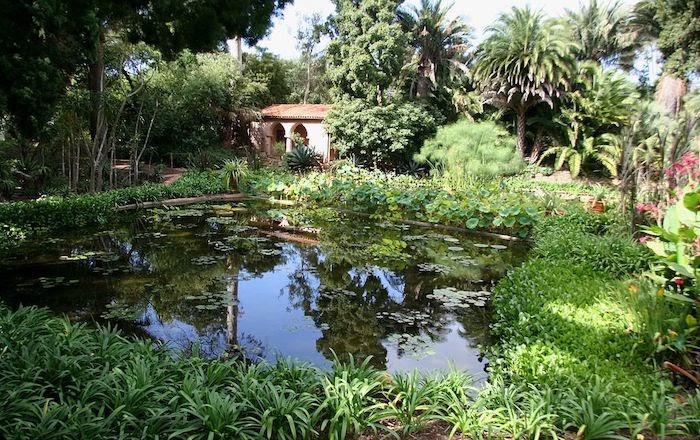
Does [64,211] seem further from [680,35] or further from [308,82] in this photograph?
[308,82]

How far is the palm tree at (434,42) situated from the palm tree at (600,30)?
720cm

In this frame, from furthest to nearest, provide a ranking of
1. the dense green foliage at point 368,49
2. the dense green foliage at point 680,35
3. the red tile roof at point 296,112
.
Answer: the red tile roof at point 296,112 < the dense green foliage at point 368,49 < the dense green foliage at point 680,35

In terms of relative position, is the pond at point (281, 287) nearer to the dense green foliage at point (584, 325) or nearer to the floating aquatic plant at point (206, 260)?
the floating aquatic plant at point (206, 260)

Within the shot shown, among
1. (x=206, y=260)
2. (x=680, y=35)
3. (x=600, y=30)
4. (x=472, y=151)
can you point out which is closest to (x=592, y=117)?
(x=680, y=35)

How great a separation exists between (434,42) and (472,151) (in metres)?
6.63

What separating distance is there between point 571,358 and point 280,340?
2805mm

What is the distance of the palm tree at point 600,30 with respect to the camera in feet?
80.9

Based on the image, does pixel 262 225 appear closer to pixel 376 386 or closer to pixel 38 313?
pixel 38 313

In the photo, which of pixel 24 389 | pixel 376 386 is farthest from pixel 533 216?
pixel 24 389

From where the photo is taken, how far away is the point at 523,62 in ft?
68.2

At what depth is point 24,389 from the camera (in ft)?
9.59

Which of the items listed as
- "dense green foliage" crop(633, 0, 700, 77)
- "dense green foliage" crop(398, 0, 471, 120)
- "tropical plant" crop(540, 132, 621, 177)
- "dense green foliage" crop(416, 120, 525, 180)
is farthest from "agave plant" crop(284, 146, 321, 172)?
"dense green foliage" crop(633, 0, 700, 77)

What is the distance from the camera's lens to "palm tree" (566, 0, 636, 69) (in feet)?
80.9

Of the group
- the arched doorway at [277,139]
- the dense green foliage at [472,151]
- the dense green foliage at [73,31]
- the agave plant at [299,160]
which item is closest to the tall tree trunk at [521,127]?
the dense green foliage at [472,151]
